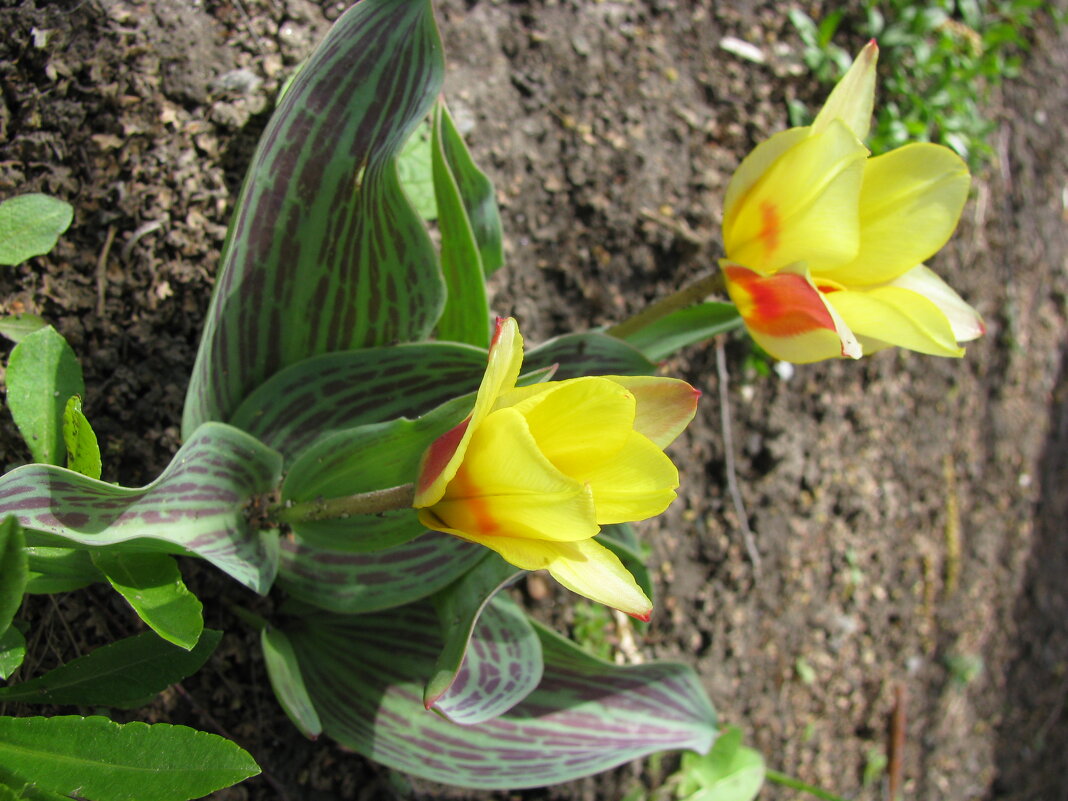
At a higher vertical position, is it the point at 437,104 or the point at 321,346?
the point at 437,104

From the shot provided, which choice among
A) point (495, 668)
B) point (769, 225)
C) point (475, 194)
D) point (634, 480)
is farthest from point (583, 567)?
point (475, 194)

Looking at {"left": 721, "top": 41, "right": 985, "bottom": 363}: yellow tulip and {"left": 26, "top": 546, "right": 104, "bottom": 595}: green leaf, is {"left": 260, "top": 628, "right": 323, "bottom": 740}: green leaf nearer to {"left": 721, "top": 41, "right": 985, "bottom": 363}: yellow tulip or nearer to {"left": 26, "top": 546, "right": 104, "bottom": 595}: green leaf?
{"left": 26, "top": 546, "right": 104, "bottom": 595}: green leaf

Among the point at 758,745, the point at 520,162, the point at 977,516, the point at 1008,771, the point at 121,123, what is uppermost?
the point at 121,123

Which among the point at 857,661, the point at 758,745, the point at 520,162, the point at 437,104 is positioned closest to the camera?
the point at 437,104

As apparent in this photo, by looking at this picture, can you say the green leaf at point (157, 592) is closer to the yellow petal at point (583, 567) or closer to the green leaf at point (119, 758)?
the green leaf at point (119, 758)

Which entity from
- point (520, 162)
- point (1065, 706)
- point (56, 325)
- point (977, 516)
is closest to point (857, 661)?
point (977, 516)

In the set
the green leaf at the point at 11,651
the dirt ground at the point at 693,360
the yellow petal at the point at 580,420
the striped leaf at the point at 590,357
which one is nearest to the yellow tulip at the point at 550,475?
the yellow petal at the point at 580,420

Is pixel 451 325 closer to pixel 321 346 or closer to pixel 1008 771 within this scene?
pixel 321 346
